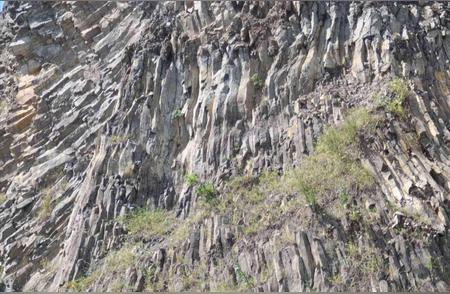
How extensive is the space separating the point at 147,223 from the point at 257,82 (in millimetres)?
4258

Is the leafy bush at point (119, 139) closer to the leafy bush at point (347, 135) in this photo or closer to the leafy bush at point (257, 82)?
the leafy bush at point (257, 82)

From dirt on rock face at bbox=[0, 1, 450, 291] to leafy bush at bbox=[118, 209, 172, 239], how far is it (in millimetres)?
46

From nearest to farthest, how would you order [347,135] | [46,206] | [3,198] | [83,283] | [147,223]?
[347,135], [83,283], [147,223], [46,206], [3,198]

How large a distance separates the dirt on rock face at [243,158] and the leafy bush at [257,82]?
0.07 m

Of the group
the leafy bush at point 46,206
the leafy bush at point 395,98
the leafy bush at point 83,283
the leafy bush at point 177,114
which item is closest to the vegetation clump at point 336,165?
the leafy bush at point 395,98

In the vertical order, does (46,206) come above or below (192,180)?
above

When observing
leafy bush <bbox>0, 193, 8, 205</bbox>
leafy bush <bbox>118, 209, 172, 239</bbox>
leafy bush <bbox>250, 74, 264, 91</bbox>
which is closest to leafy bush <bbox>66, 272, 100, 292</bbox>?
leafy bush <bbox>118, 209, 172, 239</bbox>

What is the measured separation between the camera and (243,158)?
14719mm

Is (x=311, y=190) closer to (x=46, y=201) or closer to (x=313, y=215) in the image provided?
(x=313, y=215)

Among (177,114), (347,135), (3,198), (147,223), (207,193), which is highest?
(177,114)

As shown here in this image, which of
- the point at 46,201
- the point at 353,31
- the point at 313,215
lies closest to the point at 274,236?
the point at 313,215

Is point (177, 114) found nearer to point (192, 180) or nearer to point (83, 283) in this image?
point (192, 180)

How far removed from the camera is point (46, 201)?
58.8 feet

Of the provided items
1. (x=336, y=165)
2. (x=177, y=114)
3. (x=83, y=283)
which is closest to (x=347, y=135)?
(x=336, y=165)
